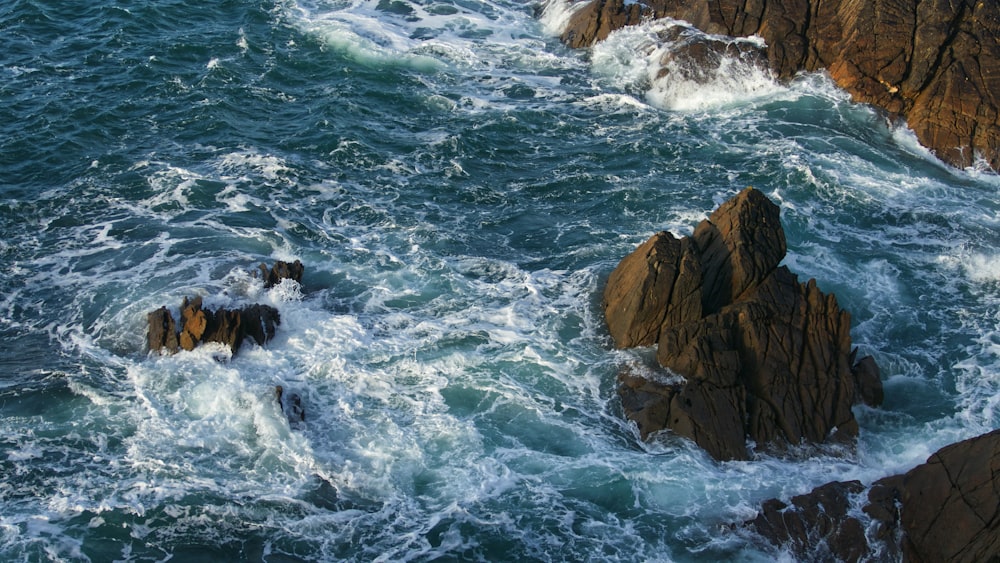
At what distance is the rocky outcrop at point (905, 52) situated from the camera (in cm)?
3259

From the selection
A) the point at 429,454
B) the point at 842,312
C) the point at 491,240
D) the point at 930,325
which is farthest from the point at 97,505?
the point at 930,325

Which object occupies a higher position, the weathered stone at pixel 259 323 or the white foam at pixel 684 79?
the white foam at pixel 684 79

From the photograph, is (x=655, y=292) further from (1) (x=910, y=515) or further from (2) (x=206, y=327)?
(2) (x=206, y=327)

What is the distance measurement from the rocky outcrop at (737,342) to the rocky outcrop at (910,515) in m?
1.97

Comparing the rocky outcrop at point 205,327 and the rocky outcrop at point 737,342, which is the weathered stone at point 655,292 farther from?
the rocky outcrop at point 205,327

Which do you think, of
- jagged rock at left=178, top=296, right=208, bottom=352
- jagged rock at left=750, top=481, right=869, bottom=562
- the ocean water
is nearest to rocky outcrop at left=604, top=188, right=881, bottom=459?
the ocean water

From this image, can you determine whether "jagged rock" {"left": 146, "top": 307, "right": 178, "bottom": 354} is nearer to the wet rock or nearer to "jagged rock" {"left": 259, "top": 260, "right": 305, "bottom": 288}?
"jagged rock" {"left": 259, "top": 260, "right": 305, "bottom": 288}

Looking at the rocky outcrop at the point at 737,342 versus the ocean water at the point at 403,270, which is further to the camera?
the rocky outcrop at the point at 737,342

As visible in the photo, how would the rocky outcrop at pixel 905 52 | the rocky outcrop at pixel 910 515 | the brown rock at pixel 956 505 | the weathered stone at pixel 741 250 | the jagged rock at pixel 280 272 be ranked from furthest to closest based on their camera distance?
1. the rocky outcrop at pixel 905 52
2. the jagged rock at pixel 280 272
3. the weathered stone at pixel 741 250
4. the rocky outcrop at pixel 910 515
5. the brown rock at pixel 956 505

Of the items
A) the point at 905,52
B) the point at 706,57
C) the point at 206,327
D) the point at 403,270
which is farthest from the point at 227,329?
the point at 905,52

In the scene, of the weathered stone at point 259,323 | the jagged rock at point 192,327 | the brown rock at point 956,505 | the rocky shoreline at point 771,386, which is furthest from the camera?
the weathered stone at point 259,323

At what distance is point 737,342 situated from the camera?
21188 mm

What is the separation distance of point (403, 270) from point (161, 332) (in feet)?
21.9

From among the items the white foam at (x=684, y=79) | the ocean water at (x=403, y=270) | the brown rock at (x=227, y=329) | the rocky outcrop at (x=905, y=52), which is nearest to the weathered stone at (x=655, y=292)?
the ocean water at (x=403, y=270)
